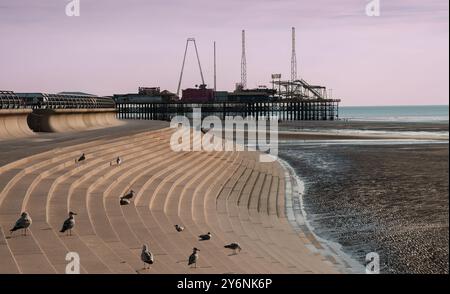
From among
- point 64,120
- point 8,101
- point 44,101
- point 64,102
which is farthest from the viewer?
point 64,102

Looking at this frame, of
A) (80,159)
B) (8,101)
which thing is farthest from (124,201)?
(8,101)

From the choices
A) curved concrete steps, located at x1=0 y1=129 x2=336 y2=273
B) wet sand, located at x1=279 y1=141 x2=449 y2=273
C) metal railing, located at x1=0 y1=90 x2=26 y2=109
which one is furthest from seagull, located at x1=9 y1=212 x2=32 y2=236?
metal railing, located at x1=0 y1=90 x2=26 y2=109

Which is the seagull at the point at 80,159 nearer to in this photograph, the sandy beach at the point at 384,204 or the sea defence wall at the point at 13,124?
the sea defence wall at the point at 13,124

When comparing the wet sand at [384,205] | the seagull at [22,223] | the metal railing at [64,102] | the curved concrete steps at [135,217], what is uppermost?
the metal railing at [64,102]

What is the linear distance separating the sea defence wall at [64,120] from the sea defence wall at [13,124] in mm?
4086

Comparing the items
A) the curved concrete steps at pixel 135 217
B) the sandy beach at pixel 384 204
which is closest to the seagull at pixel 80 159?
the curved concrete steps at pixel 135 217

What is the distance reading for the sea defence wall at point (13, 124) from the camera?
2741cm

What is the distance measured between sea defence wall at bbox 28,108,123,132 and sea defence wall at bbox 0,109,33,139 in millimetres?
4086

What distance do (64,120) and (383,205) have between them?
61.1 ft

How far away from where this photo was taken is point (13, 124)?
28922 mm

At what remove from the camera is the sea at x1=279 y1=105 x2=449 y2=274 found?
17.6m

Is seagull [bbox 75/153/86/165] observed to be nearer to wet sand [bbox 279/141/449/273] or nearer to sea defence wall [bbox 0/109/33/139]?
sea defence wall [bbox 0/109/33/139]

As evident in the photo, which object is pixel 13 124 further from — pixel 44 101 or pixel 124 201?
pixel 124 201
